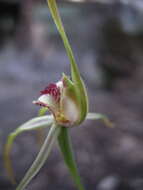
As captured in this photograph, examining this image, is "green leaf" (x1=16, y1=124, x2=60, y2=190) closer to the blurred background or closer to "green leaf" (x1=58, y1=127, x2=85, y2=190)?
"green leaf" (x1=58, y1=127, x2=85, y2=190)

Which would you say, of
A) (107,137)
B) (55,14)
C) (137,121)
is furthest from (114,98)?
(55,14)

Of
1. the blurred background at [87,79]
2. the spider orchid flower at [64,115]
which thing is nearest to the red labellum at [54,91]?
the spider orchid flower at [64,115]

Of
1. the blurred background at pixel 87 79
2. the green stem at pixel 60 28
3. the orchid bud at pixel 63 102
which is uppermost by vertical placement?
the green stem at pixel 60 28

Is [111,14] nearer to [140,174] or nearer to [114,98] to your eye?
[114,98]

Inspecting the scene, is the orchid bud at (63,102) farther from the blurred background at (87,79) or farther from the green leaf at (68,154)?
the blurred background at (87,79)

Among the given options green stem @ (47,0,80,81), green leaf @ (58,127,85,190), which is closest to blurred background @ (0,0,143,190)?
green leaf @ (58,127,85,190)

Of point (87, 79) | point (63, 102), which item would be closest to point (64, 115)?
point (63, 102)
